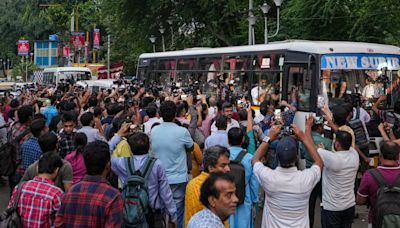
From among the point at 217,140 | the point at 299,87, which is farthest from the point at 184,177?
the point at 299,87

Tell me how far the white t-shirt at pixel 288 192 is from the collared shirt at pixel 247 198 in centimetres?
56

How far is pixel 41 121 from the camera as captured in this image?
707cm

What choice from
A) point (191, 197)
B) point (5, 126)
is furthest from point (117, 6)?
point (191, 197)

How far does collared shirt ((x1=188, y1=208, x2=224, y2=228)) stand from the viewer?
11.8ft

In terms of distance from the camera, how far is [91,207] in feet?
14.3

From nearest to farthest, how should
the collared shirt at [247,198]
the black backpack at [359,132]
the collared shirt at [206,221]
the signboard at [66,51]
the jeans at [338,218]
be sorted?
the collared shirt at [206,221]
the collared shirt at [247,198]
the jeans at [338,218]
the black backpack at [359,132]
the signboard at [66,51]

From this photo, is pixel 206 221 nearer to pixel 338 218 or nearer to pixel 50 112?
pixel 338 218

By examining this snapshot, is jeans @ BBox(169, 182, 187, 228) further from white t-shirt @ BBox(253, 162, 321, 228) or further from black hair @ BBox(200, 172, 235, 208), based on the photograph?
black hair @ BBox(200, 172, 235, 208)

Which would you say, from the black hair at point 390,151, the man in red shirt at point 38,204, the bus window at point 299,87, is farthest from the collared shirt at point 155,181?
the bus window at point 299,87

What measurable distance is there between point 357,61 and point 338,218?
8.02 metres

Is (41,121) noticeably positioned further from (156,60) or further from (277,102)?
(156,60)

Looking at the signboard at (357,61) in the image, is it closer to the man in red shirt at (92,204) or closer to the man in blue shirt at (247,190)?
the man in blue shirt at (247,190)

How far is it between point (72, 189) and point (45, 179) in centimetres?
51

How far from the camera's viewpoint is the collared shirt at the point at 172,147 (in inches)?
263
